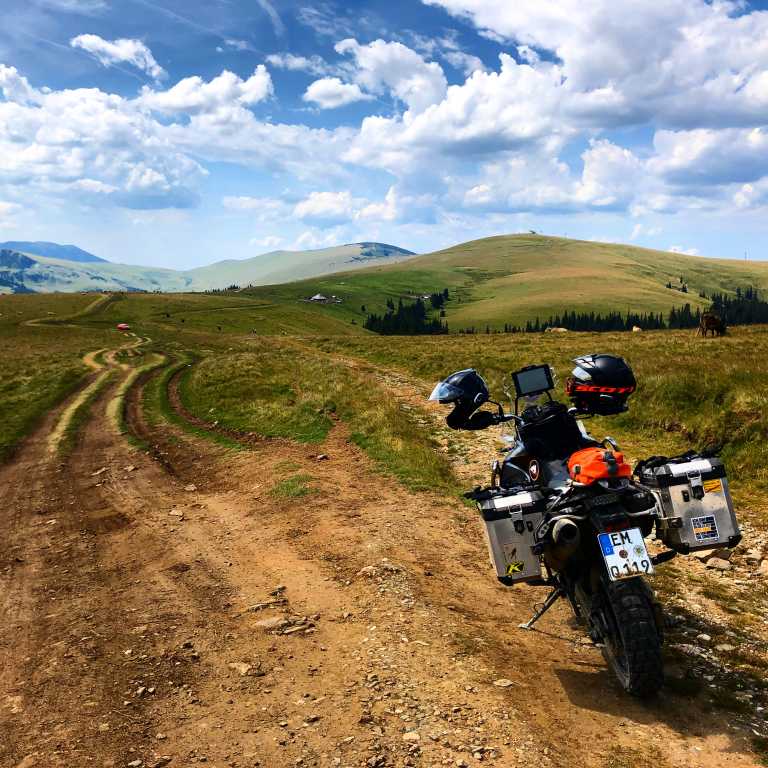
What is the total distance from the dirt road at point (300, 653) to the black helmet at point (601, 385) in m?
2.92

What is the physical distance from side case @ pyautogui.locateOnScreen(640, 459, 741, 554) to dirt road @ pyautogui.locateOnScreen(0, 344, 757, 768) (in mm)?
A: 1601

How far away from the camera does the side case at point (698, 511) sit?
582cm

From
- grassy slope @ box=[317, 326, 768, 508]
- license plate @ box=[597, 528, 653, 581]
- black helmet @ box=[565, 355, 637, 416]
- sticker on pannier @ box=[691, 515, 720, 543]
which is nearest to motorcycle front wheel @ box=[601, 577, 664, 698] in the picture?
license plate @ box=[597, 528, 653, 581]

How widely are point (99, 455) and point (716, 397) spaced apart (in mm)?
19879

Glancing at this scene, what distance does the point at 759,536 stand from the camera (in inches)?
385

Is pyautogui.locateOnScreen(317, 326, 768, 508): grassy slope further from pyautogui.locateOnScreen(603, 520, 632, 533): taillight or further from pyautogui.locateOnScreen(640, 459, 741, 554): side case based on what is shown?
pyautogui.locateOnScreen(603, 520, 632, 533): taillight

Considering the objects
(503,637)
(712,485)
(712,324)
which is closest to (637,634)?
(712,485)

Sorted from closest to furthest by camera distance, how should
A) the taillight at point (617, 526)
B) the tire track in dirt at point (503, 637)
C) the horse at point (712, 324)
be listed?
1. the tire track in dirt at point (503, 637)
2. the taillight at point (617, 526)
3. the horse at point (712, 324)

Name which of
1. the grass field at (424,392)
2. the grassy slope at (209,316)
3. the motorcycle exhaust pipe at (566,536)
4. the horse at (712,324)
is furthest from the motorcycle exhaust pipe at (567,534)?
the grassy slope at (209,316)

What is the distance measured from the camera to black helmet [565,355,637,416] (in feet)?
21.2

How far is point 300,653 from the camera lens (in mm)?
6473

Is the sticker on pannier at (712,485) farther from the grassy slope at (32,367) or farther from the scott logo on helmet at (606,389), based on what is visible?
the grassy slope at (32,367)

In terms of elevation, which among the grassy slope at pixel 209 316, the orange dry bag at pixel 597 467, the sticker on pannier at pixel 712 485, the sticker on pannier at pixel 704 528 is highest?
the grassy slope at pixel 209 316

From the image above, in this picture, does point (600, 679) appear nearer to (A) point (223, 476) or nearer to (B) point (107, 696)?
(B) point (107, 696)
